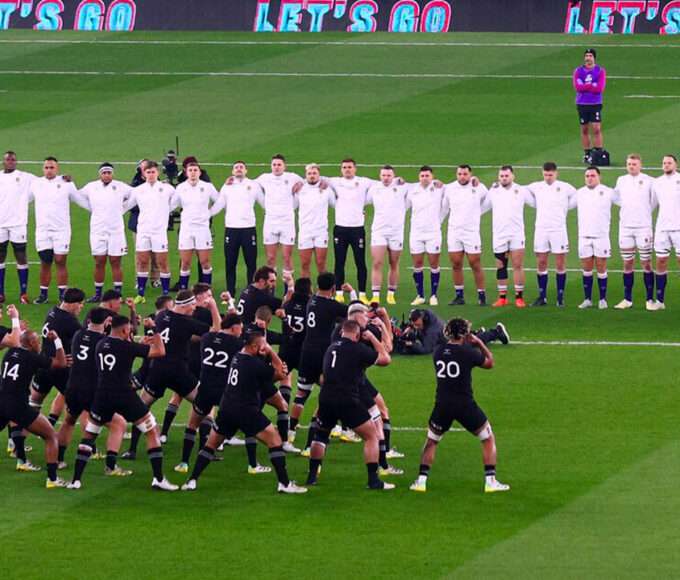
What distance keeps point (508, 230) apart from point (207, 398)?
1079cm

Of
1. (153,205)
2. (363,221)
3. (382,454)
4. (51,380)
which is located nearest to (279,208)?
(363,221)

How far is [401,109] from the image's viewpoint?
163 feet

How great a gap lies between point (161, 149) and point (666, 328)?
18609 mm

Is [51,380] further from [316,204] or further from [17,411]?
[316,204]

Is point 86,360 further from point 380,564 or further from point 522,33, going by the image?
point 522,33

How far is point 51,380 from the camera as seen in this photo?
2398cm

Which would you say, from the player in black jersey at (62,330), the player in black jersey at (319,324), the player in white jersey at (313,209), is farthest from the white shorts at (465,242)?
the player in black jersey at (62,330)

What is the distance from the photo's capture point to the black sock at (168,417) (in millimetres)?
24547

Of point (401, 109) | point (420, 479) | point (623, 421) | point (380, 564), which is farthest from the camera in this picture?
point (401, 109)

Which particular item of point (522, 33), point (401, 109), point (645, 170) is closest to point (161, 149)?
point (401, 109)

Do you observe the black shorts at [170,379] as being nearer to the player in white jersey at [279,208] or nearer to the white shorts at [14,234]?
the player in white jersey at [279,208]

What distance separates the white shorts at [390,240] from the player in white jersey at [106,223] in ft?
15.2

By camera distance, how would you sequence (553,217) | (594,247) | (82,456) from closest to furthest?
(82,456), (594,247), (553,217)

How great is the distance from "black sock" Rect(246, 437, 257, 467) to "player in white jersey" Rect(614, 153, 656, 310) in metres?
11.1
